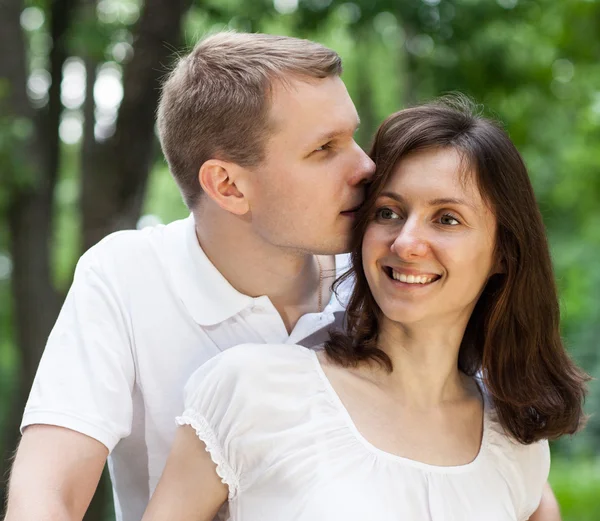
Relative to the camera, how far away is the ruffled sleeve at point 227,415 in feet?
7.10

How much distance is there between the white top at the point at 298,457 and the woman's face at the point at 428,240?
294mm

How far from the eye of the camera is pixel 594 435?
11.8 m

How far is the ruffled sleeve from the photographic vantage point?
2.16 metres

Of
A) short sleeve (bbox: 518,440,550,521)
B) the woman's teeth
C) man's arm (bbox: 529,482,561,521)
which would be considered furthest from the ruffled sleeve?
man's arm (bbox: 529,482,561,521)

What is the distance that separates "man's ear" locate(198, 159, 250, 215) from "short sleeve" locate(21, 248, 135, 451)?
14.4 inches

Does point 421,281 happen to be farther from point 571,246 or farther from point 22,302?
point 571,246

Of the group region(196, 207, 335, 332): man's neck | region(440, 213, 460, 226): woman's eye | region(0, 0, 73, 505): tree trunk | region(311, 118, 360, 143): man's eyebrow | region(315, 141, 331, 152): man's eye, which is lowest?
region(0, 0, 73, 505): tree trunk

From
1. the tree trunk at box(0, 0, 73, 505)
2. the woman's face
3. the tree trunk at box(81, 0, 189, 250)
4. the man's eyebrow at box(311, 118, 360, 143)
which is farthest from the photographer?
the tree trunk at box(0, 0, 73, 505)

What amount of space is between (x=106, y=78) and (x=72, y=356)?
13.6 feet

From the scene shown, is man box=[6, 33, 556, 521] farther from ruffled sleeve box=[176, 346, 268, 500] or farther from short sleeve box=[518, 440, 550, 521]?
short sleeve box=[518, 440, 550, 521]

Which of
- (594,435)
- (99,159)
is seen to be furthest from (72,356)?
(594,435)

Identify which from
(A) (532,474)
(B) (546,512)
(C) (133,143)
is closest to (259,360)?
(A) (532,474)

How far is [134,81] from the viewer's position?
14.7 ft

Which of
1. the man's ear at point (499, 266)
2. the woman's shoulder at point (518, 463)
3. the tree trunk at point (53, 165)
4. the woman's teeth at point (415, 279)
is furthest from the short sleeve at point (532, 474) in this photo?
the tree trunk at point (53, 165)
